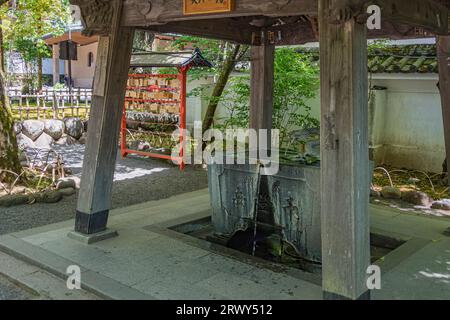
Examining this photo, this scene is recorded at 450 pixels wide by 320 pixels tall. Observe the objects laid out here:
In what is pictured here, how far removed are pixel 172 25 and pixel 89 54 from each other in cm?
2894

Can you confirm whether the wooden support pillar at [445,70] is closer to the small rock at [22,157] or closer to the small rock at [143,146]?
the small rock at [143,146]

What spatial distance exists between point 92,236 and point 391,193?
565 centimetres

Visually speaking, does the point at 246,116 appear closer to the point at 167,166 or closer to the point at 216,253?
the point at 167,166

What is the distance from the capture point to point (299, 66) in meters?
10.2

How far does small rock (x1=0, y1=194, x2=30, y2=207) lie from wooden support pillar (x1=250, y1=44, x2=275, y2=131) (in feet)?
13.4

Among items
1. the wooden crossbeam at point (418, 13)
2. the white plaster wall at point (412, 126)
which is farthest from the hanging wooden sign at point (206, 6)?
the white plaster wall at point (412, 126)

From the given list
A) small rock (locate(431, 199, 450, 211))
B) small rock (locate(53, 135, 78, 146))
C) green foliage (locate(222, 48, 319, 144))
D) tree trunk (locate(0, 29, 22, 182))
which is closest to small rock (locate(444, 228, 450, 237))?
small rock (locate(431, 199, 450, 211))

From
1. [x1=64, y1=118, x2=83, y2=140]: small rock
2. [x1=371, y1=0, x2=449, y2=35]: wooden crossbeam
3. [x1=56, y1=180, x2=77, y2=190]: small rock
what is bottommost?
[x1=56, y1=180, x2=77, y2=190]: small rock

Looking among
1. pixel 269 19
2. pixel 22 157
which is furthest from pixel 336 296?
pixel 22 157

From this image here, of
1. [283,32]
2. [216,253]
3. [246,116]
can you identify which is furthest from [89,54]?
[216,253]

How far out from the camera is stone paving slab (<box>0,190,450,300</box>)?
439 cm

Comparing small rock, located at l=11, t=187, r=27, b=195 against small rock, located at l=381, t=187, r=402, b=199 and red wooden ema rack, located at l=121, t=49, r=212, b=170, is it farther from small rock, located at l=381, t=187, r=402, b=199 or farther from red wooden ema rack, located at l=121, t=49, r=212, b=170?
small rock, located at l=381, t=187, r=402, b=199

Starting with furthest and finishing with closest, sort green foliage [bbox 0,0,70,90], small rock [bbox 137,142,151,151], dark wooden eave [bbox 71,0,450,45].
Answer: small rock [bbox 137,142,151,151]
green foliage [bbox 0,0,70,90]
dark wooden eave [bbox 71,0,450,45]

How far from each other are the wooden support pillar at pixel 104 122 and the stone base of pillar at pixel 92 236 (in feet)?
0.18
